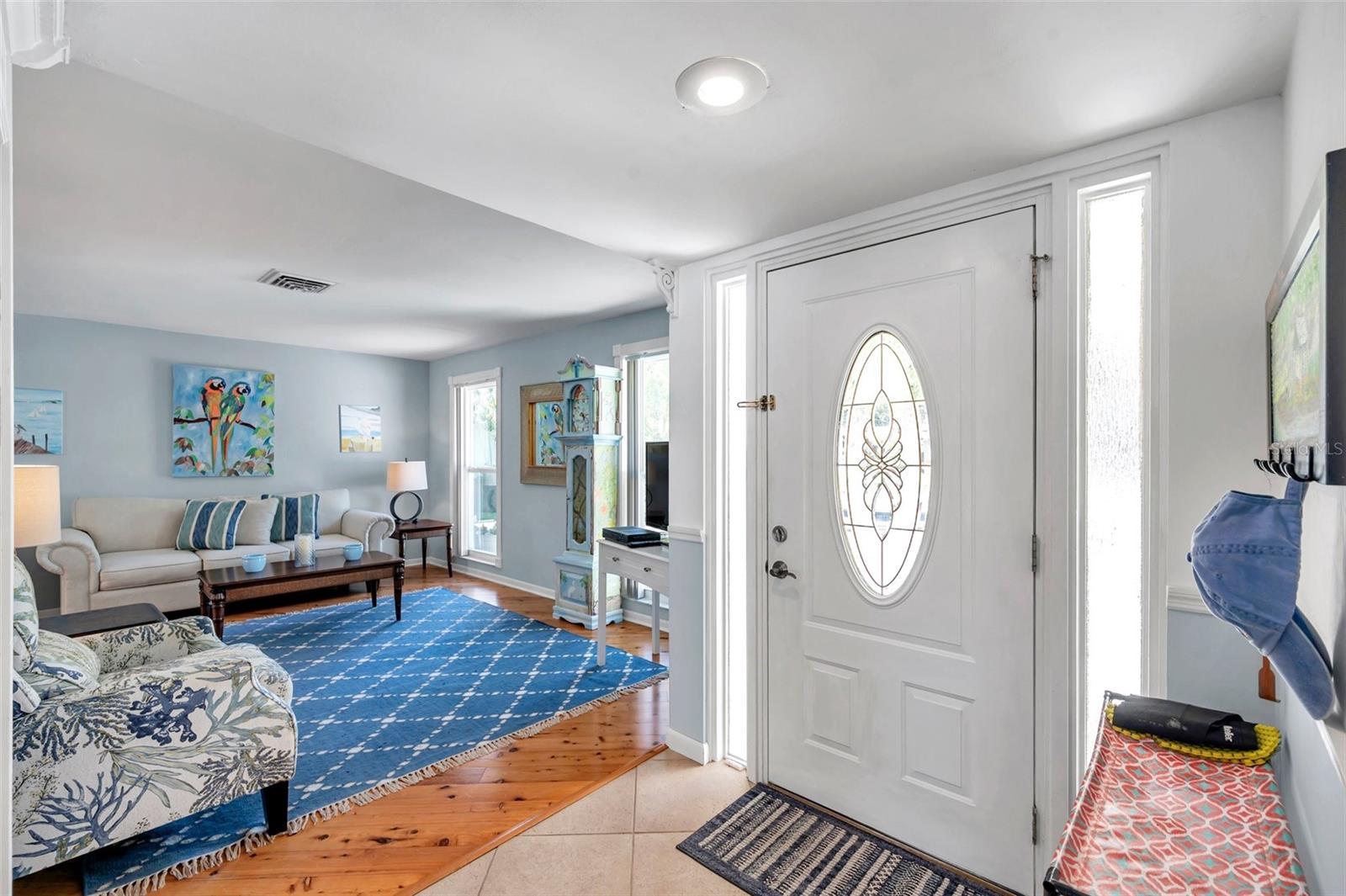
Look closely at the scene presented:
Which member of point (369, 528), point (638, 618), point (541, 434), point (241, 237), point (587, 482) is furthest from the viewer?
point (369, 528)

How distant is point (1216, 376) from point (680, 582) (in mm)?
1933

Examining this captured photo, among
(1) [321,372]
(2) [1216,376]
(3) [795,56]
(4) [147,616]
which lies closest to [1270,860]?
(2) [1216,376]

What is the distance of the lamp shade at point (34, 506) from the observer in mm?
2314

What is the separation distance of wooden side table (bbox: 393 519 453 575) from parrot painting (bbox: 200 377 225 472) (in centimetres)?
165

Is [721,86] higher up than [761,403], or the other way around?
[721,86]

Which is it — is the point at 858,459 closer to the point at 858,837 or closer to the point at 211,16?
the point at 858,837

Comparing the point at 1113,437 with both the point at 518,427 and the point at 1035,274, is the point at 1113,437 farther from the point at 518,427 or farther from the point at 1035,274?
the point at 518,427

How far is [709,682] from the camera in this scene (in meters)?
2.62

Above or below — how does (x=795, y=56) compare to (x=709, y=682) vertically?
above

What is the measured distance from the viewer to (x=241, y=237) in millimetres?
3037

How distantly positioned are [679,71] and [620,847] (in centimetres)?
227

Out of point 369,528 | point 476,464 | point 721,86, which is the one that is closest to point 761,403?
point 721,86

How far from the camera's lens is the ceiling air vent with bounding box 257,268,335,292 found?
3.67 m

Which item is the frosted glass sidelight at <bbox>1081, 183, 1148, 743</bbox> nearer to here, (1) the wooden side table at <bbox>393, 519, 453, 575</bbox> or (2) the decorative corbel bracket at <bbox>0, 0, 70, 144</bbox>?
(2) the decorative corbel bracket at <bbox>0, 0, 70, 144</bbox>
